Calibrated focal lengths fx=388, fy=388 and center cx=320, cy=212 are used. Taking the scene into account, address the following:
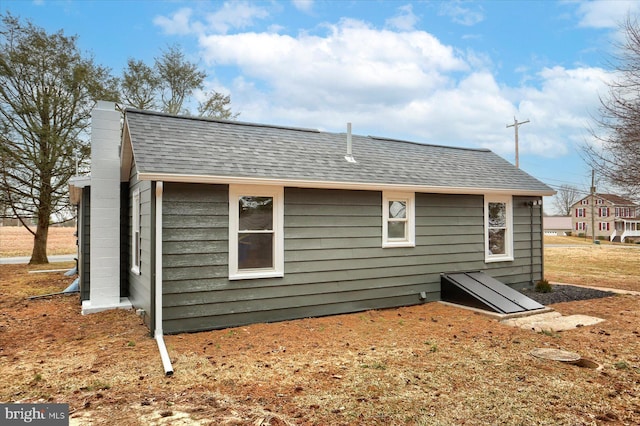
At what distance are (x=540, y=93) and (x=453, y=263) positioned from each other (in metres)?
13.8

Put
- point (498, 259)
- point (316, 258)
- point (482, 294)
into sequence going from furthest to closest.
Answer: point (498, 259) < point (482, 294) < point (316, 258)

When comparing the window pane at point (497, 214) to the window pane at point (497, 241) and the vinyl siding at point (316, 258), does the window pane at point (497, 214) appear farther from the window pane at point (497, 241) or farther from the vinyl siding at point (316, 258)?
the vinyl siding at point (316, 258)

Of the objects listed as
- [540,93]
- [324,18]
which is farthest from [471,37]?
→ [540,93]

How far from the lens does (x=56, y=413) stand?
329 centimetres

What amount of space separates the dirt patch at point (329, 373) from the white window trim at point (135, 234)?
96 cm

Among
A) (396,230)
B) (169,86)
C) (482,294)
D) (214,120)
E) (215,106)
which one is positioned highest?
(169,86)

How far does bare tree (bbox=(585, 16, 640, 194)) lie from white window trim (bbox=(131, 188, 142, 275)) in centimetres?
Answer: 1253

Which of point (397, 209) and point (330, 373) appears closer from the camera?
point (330, 373)

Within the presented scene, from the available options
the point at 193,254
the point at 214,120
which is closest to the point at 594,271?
the point at 214,120

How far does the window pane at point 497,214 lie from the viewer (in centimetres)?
917

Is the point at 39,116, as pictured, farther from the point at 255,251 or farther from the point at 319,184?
the point at 319,184

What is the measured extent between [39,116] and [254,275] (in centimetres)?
1372

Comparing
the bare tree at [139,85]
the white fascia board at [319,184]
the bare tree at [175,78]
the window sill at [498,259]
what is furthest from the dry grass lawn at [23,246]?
the window sill at [498,259]

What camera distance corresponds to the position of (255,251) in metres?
6.39
